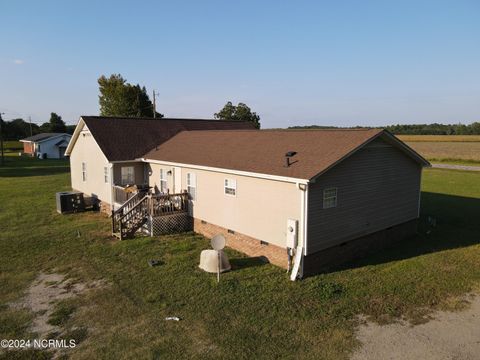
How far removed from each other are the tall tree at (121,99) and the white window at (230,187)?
42774mm

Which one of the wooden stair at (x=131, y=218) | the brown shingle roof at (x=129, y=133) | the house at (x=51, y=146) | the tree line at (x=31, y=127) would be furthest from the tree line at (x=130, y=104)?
the tree line at (x=31, y=127)

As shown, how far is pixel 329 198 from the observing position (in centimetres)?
1188

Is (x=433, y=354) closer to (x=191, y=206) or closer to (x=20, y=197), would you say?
(x=191, y=206)

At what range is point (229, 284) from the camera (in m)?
10.7

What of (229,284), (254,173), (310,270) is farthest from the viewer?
(254,173)

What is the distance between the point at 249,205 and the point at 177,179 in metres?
5.28

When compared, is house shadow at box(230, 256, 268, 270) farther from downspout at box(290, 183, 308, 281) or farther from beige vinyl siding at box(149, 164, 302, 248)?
downspout at box(290, 183, 308, 281)

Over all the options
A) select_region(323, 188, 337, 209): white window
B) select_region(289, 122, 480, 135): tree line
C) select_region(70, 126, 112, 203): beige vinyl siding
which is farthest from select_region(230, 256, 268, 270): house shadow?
select_region(289, 122, 480, 135): tree line

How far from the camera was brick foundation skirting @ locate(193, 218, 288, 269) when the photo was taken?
12024mm

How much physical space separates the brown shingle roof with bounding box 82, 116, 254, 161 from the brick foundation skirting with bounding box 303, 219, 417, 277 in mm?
11716

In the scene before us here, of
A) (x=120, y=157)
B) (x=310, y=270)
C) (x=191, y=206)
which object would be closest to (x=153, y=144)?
(x=120, y=157)

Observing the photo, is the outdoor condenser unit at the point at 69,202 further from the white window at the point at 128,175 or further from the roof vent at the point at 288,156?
the roof vent at the point at 288,156

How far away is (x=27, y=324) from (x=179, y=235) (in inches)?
292

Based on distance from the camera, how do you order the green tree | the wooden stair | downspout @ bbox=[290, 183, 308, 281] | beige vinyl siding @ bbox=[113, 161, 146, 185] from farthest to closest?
1. the green tree
2. beige vinyl siding @ bbox=[113, 161, 146, 185]
3. the wooden stair
4. downspout @ bbox=[290, 183, 308, 281]
